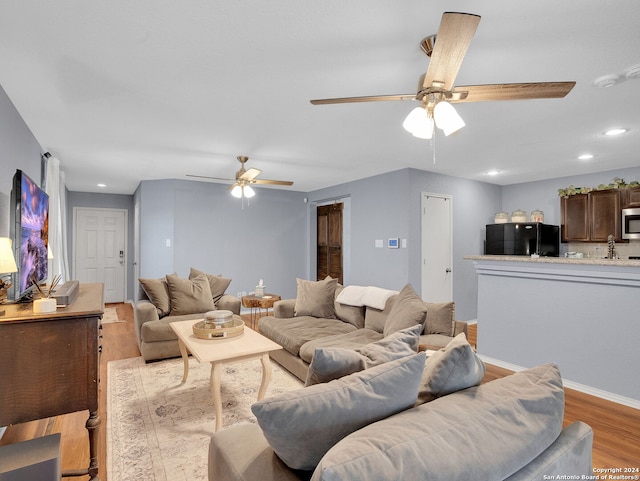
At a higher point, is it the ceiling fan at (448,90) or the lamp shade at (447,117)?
the ceiling fan at (448,90)

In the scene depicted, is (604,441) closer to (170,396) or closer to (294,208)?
(170,396)

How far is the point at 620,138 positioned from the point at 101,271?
893 centimetres

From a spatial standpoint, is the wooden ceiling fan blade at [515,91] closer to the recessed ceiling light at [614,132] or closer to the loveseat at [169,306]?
the recessed ceiling light at [614,132]

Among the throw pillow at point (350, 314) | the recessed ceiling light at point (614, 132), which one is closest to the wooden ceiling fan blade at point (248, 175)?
the throw pillow at point (350, 314)

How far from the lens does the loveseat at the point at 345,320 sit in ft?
9.47

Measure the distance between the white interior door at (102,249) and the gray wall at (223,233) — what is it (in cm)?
156

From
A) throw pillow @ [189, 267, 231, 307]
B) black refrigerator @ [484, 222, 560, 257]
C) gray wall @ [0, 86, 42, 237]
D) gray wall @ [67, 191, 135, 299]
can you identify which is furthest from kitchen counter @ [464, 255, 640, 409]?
gray wall @ [67, 191, 135, 299]

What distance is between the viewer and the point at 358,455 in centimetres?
83

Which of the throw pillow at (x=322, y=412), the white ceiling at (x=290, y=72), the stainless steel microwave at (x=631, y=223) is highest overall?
the white ceiling at (x=290, y=72)

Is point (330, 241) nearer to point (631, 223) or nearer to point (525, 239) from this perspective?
point (525, 239)

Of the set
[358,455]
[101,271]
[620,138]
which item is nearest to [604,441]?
[358,455]

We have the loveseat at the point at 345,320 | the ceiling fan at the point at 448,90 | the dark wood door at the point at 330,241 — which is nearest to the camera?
the ceiling fan at the point at 448,90

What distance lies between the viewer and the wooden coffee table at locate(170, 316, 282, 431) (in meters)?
2.36

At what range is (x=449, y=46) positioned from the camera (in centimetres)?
144
